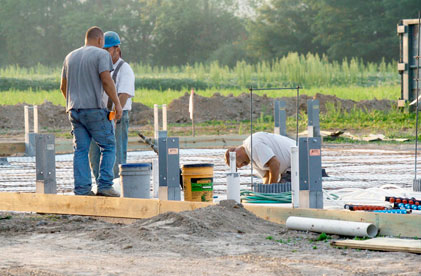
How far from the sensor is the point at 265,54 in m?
59.3

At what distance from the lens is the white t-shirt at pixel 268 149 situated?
9.59m

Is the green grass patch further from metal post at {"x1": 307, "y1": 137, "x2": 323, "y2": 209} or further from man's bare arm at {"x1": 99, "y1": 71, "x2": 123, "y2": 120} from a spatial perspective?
metal post at {"x1": 307, "y1": 137, "x2": 323, "y2": 209}

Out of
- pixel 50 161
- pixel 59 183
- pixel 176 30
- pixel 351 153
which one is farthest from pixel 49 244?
pixel 176 30

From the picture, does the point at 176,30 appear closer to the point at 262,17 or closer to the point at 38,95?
the point at 262,17

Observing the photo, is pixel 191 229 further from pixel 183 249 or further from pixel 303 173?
pixel 303 173

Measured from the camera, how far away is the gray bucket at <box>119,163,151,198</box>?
8.93m

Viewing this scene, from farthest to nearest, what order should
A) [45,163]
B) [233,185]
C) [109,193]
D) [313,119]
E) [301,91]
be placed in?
[301,91] < [313,119] < [45,163] < [109,193] < [233,185]

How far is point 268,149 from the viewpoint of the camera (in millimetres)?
9609

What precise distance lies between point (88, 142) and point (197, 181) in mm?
1313

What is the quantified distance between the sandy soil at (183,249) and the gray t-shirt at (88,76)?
133 cm

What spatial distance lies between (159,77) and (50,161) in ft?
115

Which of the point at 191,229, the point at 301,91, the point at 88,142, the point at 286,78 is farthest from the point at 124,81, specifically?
the point at 286,78

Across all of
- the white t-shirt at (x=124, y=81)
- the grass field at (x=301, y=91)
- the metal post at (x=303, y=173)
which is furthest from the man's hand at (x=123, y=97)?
the grass field at (x=301, y=91)

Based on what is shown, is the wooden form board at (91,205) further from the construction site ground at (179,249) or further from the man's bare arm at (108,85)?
the man's bare arm at (108,85)
